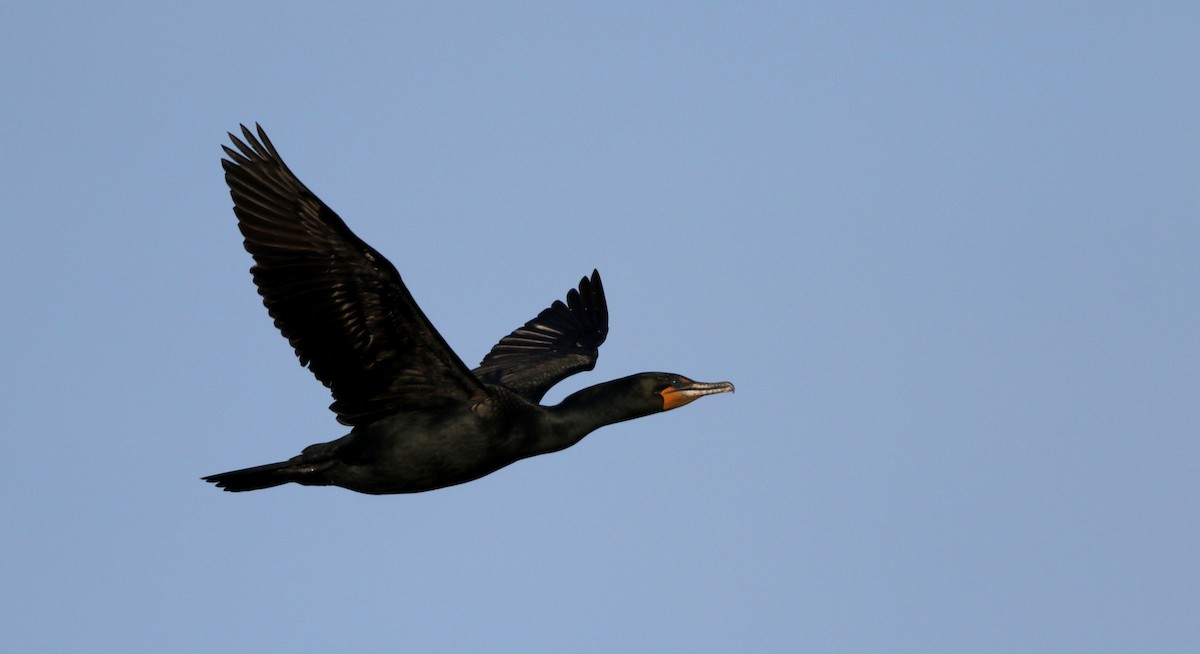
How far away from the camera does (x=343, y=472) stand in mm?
13484

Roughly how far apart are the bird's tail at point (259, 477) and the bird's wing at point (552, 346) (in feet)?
8.92

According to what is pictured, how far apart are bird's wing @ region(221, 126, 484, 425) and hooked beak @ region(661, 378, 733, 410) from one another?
65.8 inches

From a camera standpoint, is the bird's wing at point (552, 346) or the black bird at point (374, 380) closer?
the black bird at point (374, 380)

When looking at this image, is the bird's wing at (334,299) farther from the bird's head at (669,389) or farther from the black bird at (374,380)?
the bird's head at (669,389)

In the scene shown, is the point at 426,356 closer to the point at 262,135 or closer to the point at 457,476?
the point at 457,476

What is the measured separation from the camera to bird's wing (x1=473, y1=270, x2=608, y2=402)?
53.1 ft

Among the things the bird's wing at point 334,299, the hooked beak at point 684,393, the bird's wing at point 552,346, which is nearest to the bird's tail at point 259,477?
the bird's wing at point 334,299

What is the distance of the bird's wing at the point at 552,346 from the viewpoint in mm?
16191

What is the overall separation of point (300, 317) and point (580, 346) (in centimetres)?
522

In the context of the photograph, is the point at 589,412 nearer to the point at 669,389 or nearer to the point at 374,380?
the point at 669,389

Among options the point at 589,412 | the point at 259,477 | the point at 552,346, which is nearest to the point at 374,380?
the point at 259,477

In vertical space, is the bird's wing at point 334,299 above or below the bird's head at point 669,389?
above

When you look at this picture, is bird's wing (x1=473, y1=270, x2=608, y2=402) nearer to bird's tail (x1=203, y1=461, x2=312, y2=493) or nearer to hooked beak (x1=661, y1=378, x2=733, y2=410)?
hooked beak (x1=661, y1=378, x2=733, y2=410)

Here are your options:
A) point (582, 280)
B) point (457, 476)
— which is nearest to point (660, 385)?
point (457, 476)
